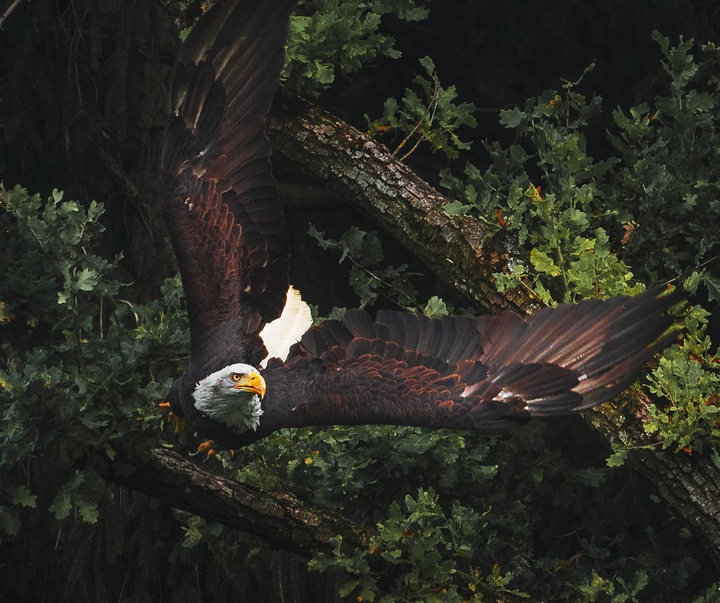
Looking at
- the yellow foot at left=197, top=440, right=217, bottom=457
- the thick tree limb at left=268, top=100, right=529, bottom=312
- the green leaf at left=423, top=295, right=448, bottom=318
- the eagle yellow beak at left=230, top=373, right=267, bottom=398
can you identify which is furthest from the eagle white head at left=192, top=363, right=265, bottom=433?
the thick tree limb at left=268, top=100, right=529, bottom=312

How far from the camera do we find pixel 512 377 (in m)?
4.89

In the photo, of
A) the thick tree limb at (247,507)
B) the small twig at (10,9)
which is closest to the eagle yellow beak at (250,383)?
the thick tree limb at (247,507)

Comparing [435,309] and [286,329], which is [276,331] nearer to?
[286,329]

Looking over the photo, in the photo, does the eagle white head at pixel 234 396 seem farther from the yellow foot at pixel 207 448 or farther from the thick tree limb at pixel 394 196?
the thick tree limb at pixel 394 196

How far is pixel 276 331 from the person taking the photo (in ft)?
18.8

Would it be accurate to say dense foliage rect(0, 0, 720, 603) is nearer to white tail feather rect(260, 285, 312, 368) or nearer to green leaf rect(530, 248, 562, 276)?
green leaf rect(530, 248, 562, 276)

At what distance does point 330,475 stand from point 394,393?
3.22 ft

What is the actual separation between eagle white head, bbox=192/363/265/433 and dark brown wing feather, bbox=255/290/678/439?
0.07 m

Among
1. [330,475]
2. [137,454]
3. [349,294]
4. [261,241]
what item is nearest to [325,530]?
[330,475]

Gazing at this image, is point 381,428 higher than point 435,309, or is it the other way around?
point 435,309

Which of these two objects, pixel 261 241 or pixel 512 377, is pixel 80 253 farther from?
pixel 512 377

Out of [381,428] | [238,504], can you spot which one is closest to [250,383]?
[238,504]

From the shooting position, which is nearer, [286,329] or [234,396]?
[234,396]

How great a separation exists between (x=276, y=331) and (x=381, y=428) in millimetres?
560
